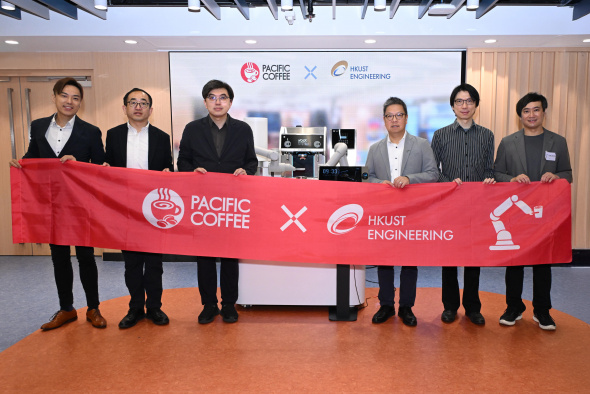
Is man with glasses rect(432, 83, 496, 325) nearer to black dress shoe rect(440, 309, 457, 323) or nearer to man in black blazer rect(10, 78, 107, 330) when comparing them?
black dress shoe rect(440, 309, 457, 323)

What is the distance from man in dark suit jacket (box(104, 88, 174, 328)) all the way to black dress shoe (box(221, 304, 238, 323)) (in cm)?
40

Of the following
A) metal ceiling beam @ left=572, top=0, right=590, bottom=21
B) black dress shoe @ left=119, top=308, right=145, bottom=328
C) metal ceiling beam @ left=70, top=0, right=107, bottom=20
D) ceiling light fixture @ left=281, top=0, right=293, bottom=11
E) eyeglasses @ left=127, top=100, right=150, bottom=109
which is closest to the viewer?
eyeglasses @ left=127, top=100, right=150, bottom=109

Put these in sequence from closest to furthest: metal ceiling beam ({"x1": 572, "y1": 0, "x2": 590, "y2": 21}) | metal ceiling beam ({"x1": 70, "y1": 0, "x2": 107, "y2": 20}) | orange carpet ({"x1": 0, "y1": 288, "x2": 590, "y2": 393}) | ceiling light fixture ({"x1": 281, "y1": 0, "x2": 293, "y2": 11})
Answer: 1. orange carpet ({"x1": 0, "y1": 288, "x2": 590, "y2": 393})
2. metal ceiling beam ({"x1": 70, "y1": 0, "x2": 107, "y2": 20})
3. ceiling light fixture ({"x1": 281, "y1": 0, "x2": 293, "y2": 11})
4. metal ceiling beam ({"x1": 572, "y1": 0, "x2": 590, "y2": 21})

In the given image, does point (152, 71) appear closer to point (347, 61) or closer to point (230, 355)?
point (347, 61)

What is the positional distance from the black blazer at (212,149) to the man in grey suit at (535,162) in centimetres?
175

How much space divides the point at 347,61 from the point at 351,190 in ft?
9.28

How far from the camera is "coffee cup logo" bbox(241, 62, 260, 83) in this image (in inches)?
206

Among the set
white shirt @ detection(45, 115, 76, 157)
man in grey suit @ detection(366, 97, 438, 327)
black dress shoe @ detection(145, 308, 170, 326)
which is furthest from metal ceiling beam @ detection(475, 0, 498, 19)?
black dress shoe @ detection(145, 308, 170, 326)

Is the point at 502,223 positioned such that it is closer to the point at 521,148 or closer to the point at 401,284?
the point at 521,148

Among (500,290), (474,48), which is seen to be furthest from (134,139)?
(474,48)

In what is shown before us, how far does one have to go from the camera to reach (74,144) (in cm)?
296

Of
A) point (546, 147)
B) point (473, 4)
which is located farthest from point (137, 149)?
point (473, 4)

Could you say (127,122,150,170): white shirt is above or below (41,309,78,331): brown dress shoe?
above

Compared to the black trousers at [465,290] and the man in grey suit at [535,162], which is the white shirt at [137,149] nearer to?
the black trousers at [465,290]
